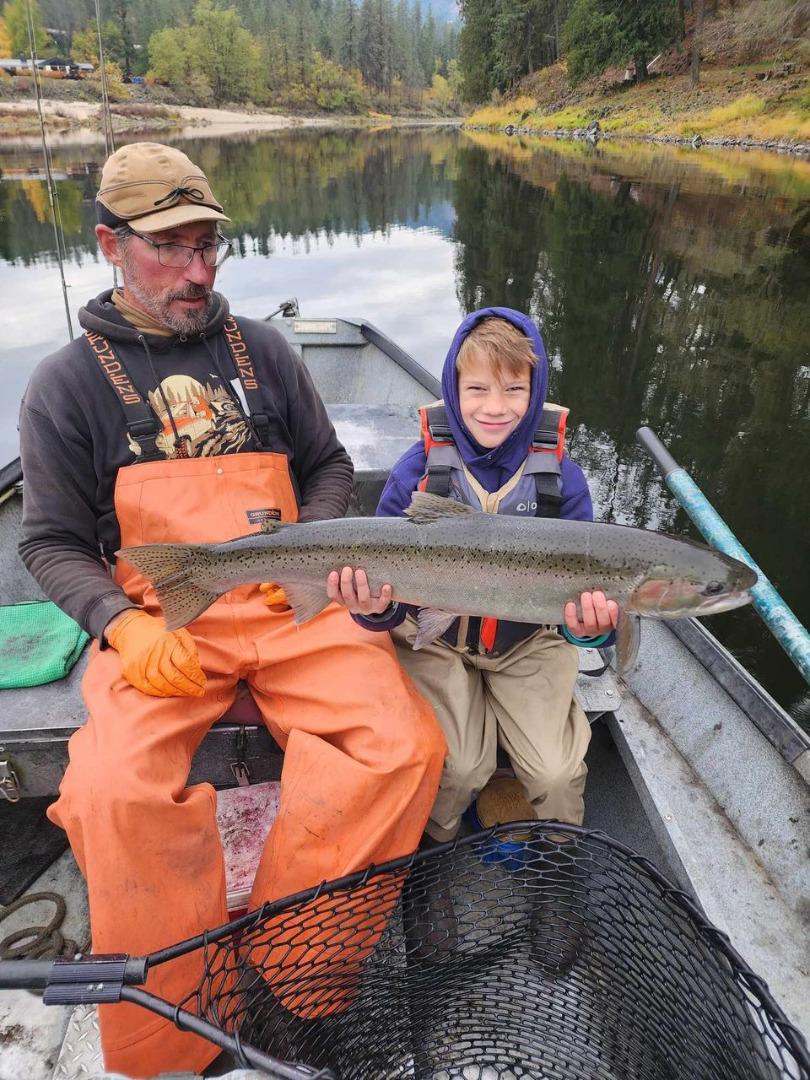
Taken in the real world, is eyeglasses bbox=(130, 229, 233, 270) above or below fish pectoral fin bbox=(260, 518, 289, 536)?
above

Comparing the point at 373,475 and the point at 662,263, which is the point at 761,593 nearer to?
the point at 373,475

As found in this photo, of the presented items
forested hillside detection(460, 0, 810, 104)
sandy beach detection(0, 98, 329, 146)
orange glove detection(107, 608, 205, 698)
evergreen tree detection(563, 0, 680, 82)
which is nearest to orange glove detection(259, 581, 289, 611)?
orange glove detection(107, 608, 205, 698)

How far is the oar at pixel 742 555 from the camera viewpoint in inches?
121

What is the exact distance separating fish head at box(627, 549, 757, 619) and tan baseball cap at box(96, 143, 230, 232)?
2.56 meters

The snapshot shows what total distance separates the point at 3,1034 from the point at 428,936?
1.58 meters

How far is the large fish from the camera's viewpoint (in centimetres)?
264

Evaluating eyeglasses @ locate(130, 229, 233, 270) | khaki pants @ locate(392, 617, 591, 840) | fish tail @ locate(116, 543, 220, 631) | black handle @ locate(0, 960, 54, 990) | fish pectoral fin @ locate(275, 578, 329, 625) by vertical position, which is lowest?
khaki pants @ locate(392, 617, 591, 840)

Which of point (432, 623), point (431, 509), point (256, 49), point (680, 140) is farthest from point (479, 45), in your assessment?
point (432, 623)

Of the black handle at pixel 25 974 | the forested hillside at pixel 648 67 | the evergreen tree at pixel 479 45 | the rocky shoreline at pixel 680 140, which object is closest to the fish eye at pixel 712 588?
the black handle at pixel 25 974

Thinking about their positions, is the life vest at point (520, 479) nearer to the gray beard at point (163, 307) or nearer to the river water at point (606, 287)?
the gray beard at point (163, 307)

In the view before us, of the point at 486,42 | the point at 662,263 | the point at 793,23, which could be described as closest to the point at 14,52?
the point at 486,42

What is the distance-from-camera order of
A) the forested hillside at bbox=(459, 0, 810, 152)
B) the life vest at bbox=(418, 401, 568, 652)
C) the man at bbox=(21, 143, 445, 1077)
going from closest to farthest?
the man at bbox=(21, 143, 445, 1077) → the life vest at bbox=(418, 401, 568, 652) → the forested hillside at bbox=(459, 0, 810, 152)

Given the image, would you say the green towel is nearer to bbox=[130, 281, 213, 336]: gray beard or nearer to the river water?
bbox=[130, 281, 213, 336]: gray beard

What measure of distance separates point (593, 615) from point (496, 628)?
0.57m
